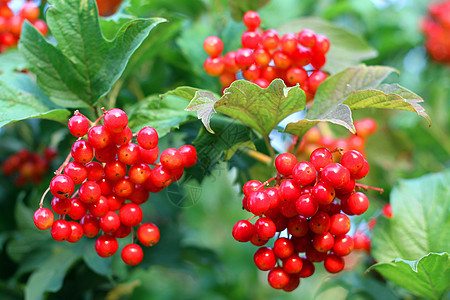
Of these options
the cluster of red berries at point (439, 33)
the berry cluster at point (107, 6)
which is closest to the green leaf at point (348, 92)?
the cluster of red berries at point (439, 33)

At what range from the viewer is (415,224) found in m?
0.89

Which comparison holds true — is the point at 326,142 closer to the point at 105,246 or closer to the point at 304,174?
the point at 304,174

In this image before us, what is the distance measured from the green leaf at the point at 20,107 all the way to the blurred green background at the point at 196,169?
0.21m

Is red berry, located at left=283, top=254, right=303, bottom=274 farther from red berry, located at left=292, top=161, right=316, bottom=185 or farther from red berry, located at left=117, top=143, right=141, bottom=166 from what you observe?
red berry, located at left=117, top=143, right=141, bottom=166

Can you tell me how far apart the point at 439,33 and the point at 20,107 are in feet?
5.55

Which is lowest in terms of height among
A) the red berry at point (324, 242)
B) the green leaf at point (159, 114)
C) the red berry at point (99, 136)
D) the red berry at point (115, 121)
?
the red berry at point (324, 242)

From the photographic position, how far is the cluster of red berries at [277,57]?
2.67 ft

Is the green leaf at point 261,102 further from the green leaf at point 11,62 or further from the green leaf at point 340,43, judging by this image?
the green leaf at point 11,62

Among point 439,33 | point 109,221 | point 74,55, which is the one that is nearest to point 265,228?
point 109,221

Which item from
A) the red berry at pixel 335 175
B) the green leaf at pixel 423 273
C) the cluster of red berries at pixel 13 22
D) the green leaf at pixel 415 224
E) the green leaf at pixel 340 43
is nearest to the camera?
the red berry at pixel 335 175

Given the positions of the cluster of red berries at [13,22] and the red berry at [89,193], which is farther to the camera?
the cluster of red berries at [13,22]

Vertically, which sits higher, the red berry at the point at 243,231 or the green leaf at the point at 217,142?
the green leaf at the point at 217,142

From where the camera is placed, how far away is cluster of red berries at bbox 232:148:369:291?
0.64 m

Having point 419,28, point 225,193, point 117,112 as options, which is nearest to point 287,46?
point 117,112
